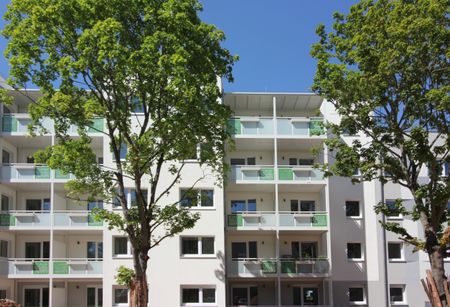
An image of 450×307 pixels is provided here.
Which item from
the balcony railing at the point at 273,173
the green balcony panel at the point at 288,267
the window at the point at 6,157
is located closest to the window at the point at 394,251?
the balcony railing at the point at 273,173

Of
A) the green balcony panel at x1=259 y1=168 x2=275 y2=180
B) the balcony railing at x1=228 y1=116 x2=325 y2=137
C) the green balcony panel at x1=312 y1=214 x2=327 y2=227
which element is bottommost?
the green balcony panel at x1=312 y1=214 x2=327 y2=227

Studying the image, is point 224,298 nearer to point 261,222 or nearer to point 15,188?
point 261,222

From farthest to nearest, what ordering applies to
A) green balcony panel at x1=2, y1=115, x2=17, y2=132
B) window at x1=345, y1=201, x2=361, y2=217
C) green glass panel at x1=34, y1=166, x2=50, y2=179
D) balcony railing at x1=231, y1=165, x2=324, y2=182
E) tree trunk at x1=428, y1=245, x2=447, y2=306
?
1. window at x1=345, y1=201, x2=361, y2=217
2. balcony railing at x1=231, y1=165, x2=324, y2=182
3. green balcony panel at x1=2, y1=115, x2=17, y2=132
4. green glass panel at x1=34, y1=166, x2=50, y2=179
5. tree trunk at x1=428, y1=245, x2=447, y2=306

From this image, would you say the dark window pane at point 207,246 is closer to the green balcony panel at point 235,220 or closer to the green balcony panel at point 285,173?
the green balcony panel at point 235,220

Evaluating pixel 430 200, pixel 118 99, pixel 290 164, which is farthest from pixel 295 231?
pixel 118 99

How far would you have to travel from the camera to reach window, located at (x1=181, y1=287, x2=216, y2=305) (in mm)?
34500

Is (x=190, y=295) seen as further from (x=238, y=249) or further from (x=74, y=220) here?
(x=74, y=220)

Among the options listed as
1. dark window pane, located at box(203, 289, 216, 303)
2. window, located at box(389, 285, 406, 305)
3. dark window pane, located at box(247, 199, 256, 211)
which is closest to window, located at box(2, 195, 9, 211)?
dark window pane, located at box(203, 289, 216, 303)

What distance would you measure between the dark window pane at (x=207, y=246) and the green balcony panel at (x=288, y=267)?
422 cm

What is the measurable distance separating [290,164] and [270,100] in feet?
14.2

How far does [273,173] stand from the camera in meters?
36.8

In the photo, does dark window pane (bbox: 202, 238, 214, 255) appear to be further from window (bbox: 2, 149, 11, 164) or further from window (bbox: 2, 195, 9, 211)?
window (bbox: 2, 149, 11, 164)

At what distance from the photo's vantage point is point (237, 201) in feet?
126

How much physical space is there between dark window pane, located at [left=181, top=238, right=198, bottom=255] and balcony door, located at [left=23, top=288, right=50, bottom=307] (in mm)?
8751
